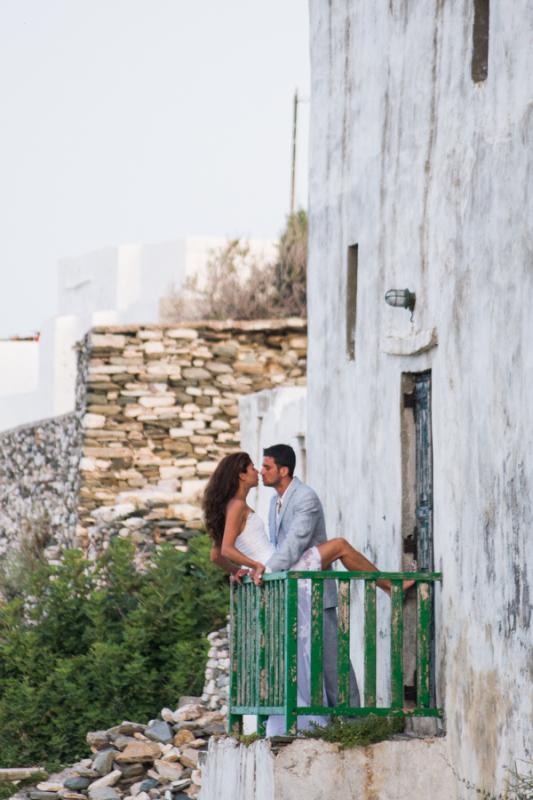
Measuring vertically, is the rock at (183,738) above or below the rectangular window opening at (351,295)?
below

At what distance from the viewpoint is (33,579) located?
61.2 feet

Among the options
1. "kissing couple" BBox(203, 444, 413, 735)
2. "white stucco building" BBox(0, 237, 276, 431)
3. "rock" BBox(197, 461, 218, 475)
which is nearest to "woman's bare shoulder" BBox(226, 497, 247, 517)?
"kissing couple" BBox(203, 444, 413, 735)

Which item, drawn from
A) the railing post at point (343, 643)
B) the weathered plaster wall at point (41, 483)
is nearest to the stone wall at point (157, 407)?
the weathered plaster wall at point (41, 483)

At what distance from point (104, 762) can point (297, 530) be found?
5300mm

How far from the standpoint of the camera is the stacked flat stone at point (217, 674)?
15.7 meters

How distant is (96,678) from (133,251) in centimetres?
1485

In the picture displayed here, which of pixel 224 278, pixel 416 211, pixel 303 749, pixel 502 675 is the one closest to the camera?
pixel 502 675

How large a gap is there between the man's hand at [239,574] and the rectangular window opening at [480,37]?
10.2ft

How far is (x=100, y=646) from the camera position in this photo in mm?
17125

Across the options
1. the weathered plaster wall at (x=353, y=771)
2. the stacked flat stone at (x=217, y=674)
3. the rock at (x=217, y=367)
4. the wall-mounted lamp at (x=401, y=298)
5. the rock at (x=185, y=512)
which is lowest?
the stacked flat stone at (x=217, y=674)

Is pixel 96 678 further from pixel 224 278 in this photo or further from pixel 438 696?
pixel 224 278

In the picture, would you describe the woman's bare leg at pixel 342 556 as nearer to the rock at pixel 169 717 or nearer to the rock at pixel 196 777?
the rock at pixel 196 777

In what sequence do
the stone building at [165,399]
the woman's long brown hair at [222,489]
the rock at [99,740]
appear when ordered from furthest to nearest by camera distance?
1. the stone building at [165,399]
2. the rock at [99,740]
3. the woman's long brown hair at [222,489]

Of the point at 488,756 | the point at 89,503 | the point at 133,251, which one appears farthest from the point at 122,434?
the point at 488,756
